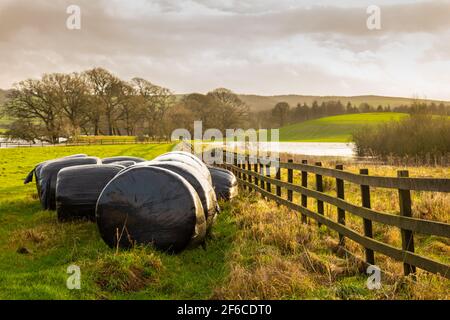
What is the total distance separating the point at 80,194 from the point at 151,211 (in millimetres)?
3653

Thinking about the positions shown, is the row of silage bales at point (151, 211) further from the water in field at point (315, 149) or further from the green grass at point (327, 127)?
the green grass at point (327, 127)

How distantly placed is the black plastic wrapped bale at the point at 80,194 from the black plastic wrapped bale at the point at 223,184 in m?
3.55

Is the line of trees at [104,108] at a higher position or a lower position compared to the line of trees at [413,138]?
higher

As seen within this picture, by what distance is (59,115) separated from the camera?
64.5 m

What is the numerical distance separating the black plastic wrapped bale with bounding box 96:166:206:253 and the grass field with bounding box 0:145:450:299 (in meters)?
0.28

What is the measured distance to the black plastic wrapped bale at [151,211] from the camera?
7.54m

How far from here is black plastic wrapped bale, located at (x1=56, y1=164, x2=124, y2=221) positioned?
1056 cm

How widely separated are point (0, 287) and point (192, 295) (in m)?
2.40

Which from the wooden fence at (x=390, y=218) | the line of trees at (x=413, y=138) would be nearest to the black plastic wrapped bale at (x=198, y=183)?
the wooden fence at (x=390, y=218)

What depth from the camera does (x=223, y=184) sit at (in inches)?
538

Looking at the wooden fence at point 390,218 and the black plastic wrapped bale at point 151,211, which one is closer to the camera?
the wooden fence at point 390,218

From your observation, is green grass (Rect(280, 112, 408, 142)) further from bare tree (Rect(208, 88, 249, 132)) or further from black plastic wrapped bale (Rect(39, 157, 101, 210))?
black plastic wrapped bale (Rect(39, 157, 101, 210))

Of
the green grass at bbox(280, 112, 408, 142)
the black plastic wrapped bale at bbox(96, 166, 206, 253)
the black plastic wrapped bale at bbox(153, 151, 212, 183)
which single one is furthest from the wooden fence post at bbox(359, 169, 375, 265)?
the green grass at bbox(280, 112, 408, 142)
